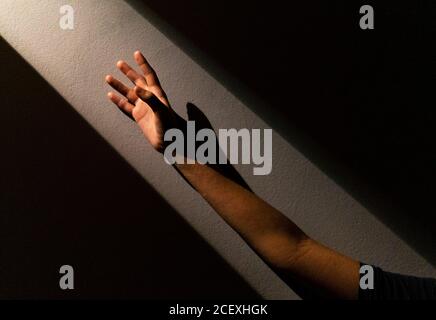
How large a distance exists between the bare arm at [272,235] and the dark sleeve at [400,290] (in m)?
0.04

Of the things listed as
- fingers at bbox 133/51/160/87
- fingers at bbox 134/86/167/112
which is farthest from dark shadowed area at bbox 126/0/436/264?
fingers at bbox 134/86/167/112

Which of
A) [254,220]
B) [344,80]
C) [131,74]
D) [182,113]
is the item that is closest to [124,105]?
[131,74]

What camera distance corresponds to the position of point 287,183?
1.03 metres

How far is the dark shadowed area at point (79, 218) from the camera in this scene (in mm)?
1055

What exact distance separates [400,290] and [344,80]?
562 mm

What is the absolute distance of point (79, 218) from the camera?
107 cm

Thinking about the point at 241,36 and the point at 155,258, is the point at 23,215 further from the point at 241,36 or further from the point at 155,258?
the point at 241,36

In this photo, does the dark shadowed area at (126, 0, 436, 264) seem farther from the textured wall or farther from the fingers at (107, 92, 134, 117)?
the fingers at (107, 92, 134, 117)

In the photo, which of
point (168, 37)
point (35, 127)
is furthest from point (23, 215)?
point (168, 37)

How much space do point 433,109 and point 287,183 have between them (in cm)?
42

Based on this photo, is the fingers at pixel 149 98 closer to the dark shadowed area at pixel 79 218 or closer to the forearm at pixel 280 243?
the forearm at pixel 280 243

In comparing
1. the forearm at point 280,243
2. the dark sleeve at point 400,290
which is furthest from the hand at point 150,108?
the dark sleeve at point 400,290

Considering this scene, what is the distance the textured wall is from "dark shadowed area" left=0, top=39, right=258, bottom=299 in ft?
0.12

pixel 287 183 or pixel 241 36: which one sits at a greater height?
pixel 241 36
